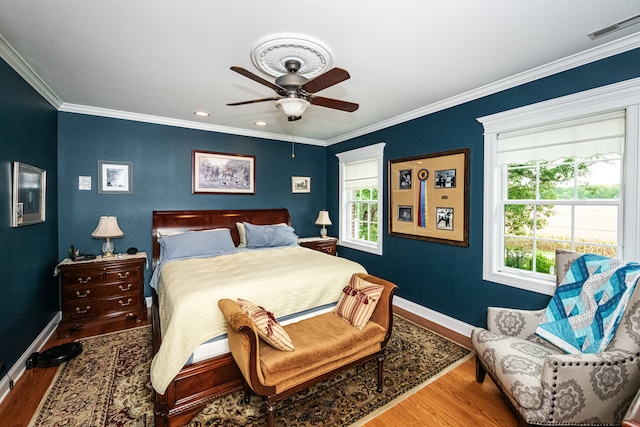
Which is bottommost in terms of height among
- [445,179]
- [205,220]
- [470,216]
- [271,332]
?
[271,332]

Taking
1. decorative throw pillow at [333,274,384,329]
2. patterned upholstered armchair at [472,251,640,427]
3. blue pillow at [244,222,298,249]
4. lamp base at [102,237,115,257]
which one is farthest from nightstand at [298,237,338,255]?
patterned upholstered armchair at [472,251,640,427]

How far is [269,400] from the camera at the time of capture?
67.2 inches

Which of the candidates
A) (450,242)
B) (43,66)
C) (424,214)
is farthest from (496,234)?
(43,66)

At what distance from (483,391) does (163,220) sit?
4124mm

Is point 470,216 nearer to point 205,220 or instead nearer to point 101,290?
point 205,220

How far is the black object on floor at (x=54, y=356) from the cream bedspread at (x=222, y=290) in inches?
39.6

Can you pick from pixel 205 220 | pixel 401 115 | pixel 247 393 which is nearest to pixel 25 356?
pixel 247 393

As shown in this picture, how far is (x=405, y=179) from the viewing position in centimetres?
386

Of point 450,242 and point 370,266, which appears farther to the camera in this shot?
point 370,266

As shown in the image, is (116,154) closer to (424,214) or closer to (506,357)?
(424,214)

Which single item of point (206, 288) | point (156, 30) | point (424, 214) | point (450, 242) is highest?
point (156, 30)

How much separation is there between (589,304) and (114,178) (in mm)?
5052

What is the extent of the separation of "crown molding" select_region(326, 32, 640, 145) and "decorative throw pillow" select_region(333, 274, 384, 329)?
2.30 m

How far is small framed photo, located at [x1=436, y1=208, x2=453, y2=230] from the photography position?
130 inches
